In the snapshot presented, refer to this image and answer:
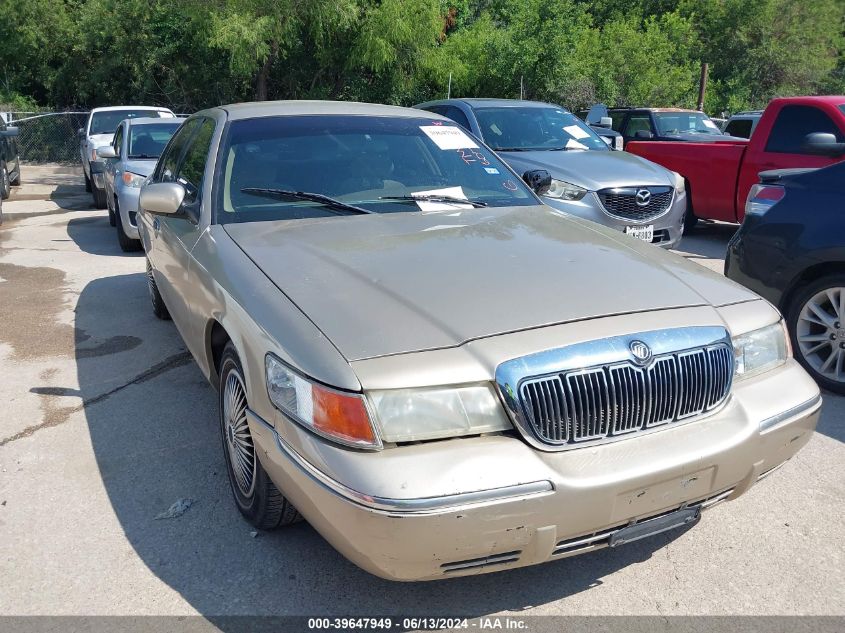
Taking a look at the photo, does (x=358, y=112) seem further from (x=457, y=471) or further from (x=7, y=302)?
(x=7, y=302)

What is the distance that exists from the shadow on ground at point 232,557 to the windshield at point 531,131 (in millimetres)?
5704

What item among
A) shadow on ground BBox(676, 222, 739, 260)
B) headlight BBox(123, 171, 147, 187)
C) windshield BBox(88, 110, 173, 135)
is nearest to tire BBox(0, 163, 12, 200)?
windshield BBox(88, 110, 173, 135)

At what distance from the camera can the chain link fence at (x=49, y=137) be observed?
23312 mm

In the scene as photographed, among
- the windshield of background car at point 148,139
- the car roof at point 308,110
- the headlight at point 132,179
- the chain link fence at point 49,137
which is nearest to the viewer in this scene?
the car roof at point 308,110

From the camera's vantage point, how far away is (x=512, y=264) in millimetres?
3184

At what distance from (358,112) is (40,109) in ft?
82.5

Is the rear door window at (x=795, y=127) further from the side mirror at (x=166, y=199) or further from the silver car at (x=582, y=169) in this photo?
the side mirror at (x=166, y=199)

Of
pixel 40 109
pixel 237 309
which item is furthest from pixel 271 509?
pixel 40 109

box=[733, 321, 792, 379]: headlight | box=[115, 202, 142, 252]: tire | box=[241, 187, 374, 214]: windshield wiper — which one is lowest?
box=[115, 202, 142, 252]: tire

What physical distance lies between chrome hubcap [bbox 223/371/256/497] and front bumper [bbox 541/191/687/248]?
4.87 metres

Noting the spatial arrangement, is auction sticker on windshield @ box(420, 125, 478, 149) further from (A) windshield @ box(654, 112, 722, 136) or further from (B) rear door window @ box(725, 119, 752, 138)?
(B) rear door window @ box(725, 119, 752, 138)

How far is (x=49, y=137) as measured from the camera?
2348 centimetres

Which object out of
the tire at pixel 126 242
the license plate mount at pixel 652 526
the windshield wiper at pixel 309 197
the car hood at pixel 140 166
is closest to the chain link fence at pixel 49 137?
the car hood at pixel 140 166

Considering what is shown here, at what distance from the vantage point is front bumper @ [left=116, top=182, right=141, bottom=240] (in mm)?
9242
